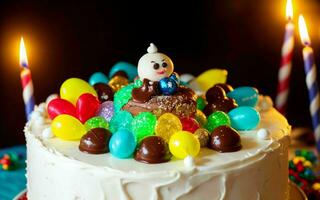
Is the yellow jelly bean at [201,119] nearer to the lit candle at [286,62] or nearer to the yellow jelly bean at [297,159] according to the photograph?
the yellow jelly bean at [297,159]

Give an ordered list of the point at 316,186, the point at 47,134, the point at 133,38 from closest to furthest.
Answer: the point at 47,134 → the point at 316,186 → the point at 133,38

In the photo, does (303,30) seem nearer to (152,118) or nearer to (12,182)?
(152,118)

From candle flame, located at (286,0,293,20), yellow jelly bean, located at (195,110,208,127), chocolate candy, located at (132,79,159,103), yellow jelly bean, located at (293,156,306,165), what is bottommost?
yellow jelly bean, located at (293,156,306,165)

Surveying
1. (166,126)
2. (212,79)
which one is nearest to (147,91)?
(166,126)

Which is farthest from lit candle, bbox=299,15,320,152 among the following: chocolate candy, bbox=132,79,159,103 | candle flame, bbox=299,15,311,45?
chocolate candy, bbox=132,79,159,103

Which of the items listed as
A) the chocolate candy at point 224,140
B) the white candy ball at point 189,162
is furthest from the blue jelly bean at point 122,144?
the chocolate candy at point 224,140

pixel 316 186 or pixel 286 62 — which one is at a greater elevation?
pixel 286 62

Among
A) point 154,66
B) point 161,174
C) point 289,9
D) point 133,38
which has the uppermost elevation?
point 289,9

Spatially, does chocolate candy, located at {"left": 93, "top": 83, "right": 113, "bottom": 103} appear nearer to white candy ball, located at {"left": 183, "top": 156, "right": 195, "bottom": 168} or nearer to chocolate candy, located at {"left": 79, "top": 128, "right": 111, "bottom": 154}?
chocolate candy, located at {"left": 79, "top": 128, "right": 111, "bottom": 154}
